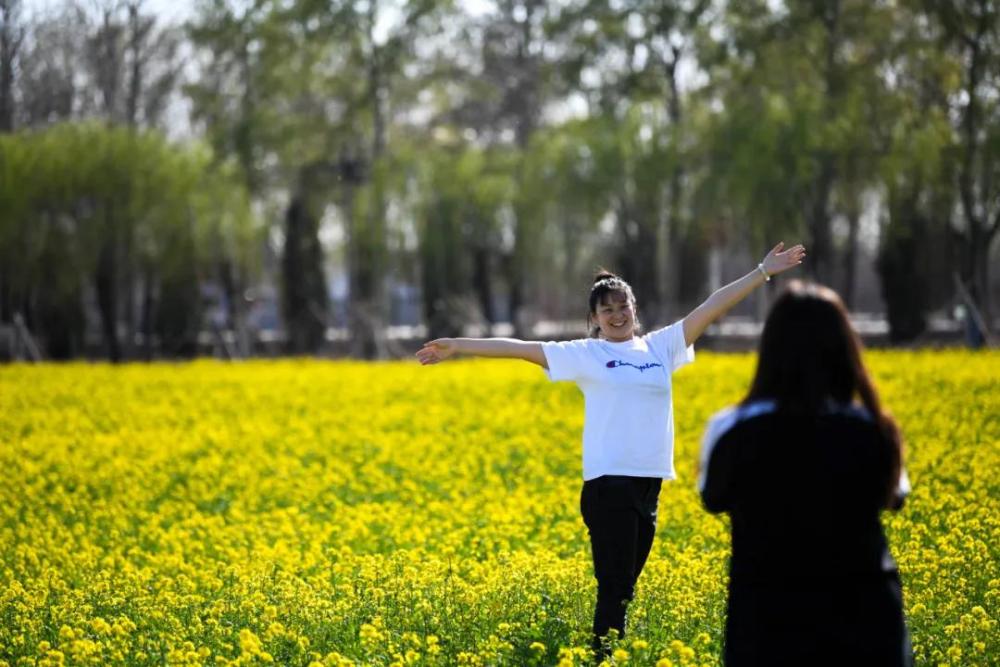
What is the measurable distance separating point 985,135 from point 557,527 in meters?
26.2

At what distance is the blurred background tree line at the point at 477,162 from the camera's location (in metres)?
37.8

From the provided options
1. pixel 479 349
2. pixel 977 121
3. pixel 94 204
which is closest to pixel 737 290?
pixel 479 349

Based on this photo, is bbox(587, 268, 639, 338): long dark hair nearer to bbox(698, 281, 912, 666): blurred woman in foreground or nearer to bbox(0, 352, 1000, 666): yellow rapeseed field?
bbox(0, 352, 1000, 666): yellow rapeseed field

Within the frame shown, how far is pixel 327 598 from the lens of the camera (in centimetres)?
851

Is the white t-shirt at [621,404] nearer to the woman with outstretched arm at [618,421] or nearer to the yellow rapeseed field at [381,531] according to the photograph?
the woman with outstretched arm at [618,421]

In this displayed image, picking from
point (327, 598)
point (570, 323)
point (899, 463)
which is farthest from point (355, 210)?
point (899, 463)

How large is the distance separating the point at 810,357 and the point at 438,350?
94.6 inches

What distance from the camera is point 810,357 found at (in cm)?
468

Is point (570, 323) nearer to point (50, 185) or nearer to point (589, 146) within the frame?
point (589, 146)

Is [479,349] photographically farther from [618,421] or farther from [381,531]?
[381,531]

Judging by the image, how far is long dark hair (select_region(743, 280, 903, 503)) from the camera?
4656mm

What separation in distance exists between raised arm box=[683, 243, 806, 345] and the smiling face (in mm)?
245

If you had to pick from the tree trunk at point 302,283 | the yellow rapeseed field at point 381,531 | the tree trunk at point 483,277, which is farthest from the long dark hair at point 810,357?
the tree trunk at point 483,277

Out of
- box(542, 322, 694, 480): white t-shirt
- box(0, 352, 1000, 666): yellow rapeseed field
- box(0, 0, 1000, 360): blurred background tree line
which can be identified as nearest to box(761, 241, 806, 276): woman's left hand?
box(542, 322, 694, 480): white t-shirt
